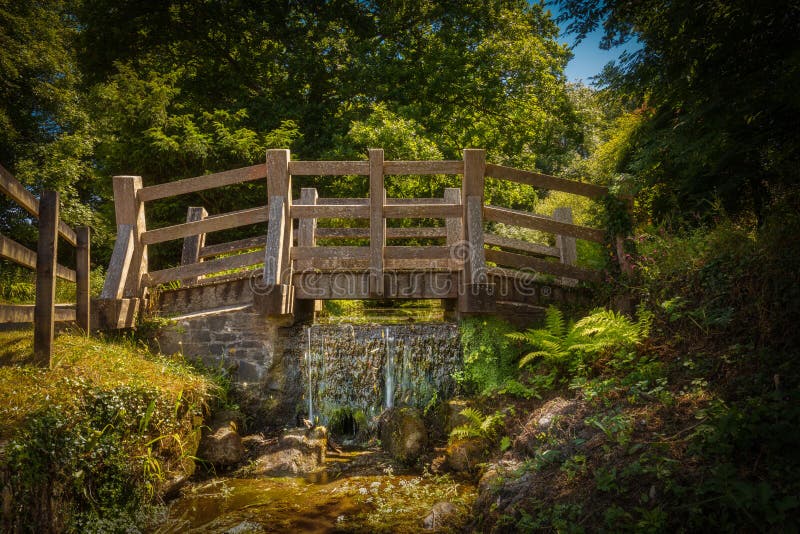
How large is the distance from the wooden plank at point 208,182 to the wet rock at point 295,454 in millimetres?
3429

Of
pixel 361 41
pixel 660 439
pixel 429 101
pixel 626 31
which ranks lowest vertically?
pixel 660 439

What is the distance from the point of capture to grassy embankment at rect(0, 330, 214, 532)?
3.88 meters

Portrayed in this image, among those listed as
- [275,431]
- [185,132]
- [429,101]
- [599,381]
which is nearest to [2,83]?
[185,132]

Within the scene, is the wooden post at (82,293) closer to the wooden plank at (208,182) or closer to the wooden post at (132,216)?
the wooden post at (132,216)

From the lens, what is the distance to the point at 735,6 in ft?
16.0

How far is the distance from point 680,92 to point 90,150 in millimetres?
16349

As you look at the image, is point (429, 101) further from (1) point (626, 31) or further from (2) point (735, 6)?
(2) point (735, 6)

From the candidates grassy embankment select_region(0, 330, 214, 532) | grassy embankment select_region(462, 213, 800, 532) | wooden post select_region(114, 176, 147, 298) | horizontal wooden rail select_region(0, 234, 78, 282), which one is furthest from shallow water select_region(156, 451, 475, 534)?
wooden post select_region(114, 176, 147, 298)

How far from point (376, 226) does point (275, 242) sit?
1.35 m

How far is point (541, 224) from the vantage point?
711 centimetres

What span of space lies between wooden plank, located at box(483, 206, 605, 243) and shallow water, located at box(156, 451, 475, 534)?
3.48m

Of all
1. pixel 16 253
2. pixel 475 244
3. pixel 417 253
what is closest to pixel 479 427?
pixel 475 244

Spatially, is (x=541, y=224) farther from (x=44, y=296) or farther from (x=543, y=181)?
(x=44, y=296)

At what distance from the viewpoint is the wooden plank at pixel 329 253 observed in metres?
7.07
